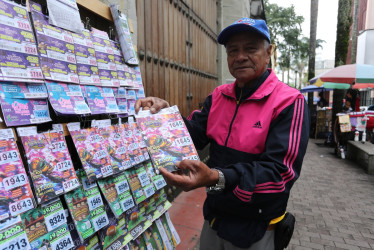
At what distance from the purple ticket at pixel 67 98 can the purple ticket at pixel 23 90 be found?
4cm

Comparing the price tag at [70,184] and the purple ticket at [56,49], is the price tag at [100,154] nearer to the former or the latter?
the price tag at [70,184]

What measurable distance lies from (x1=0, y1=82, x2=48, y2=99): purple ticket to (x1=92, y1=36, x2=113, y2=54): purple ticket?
500 mm

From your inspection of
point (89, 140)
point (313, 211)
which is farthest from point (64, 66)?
point (313, 211)

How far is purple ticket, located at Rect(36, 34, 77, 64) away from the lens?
4.27 feet

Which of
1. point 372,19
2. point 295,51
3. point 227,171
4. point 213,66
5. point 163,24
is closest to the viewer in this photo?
point 227,171

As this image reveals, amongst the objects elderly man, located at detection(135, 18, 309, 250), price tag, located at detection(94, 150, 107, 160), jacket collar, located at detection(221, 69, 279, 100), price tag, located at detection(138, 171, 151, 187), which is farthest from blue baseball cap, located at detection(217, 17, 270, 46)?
price tag, located at detection(138, 171, 151, 187)

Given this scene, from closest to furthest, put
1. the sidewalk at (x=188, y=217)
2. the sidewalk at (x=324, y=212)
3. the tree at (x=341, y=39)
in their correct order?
1. the sidewalk at (x=188, y=217)
2. the sidewalk at (x=324, y=212)
3. the tree at (x=341, y=39)

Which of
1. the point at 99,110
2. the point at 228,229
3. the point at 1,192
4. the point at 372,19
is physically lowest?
the point at 228,229

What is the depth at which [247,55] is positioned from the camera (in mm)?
1455

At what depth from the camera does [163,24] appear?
326cm

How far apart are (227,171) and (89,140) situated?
789 mm

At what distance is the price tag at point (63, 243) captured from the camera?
48.3 inches

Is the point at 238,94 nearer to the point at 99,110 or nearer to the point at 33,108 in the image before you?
the point at 99,110

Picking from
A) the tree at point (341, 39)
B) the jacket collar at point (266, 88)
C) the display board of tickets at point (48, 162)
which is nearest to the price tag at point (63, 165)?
the display board of tickets at point (48, 162)
